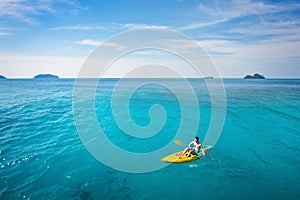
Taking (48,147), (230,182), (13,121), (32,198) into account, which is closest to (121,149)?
(48,147)

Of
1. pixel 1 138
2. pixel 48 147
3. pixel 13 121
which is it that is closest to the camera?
pixel 48 147

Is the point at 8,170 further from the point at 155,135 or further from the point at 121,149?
the point at 155,135

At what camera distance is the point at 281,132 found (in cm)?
2541

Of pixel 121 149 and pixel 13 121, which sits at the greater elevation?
pixel 13 121

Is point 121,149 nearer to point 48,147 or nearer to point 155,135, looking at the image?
point 155,135

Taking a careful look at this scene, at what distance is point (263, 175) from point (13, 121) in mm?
32091

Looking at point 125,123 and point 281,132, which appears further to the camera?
point 125,123

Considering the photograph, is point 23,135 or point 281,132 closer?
point 23,135

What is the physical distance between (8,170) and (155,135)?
16.2 meters

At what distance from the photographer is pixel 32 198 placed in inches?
491

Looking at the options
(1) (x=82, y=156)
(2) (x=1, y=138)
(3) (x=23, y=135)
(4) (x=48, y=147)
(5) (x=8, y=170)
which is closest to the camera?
(5) (x=8, y=170)

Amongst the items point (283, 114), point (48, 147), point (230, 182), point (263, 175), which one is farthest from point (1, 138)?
point (283, 114)

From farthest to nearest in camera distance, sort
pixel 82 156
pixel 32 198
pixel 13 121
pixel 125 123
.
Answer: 1. pixel 125 123
2. pixel 13 121
3. pixel 82 156
4. pixel 32 198

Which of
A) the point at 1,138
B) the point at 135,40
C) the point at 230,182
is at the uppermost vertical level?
the point at 135,40
